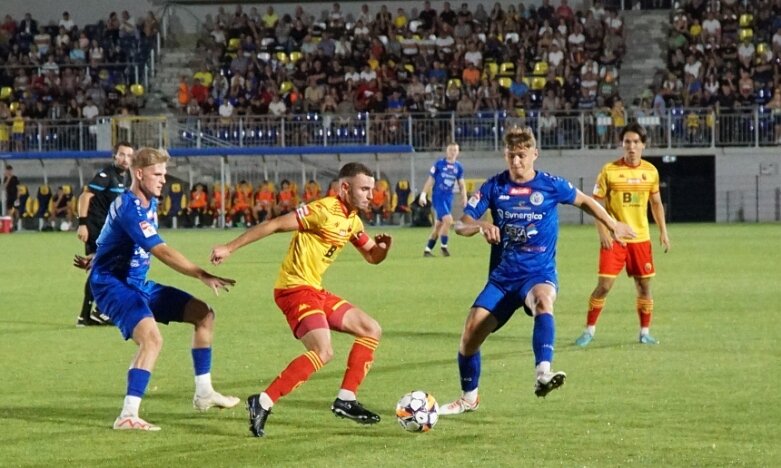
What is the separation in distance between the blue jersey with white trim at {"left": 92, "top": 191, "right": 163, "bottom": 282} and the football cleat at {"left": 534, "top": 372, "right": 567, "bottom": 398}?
96.5 inches

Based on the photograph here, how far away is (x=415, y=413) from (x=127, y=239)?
2165 millimetres

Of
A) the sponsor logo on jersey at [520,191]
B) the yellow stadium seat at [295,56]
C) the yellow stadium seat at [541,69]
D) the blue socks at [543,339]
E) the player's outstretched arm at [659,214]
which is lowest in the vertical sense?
the blue socks at [543,339]

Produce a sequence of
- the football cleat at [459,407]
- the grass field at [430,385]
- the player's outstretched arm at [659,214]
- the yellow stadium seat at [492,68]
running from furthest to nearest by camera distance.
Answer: the yellow stadium seat at [492,68] < the player's outstretched arm at [659,214] < the football cleat at [459,407] < the grass field at [430,385]

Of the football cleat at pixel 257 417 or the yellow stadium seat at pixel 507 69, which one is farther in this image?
the yellow stadium seat at pixel 507 69

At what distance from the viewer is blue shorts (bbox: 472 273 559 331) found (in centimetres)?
855

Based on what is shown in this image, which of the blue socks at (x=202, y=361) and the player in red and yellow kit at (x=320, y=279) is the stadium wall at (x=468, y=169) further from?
the player in red and yellow kit at (x=320, y=279)

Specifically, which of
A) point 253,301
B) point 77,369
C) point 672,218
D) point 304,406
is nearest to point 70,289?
point 253,301

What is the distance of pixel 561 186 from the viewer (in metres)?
8.84

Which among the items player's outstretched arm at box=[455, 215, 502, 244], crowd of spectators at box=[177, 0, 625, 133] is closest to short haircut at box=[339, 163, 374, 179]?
player's outstretched arm at box=[455, 215, 502, 244]

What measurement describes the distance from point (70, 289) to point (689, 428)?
12.9 metres

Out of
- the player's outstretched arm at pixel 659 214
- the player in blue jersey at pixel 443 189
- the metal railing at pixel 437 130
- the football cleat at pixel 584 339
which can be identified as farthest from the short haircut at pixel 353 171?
the metal railing at pixel 437 130

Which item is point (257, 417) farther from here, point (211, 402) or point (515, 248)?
point (515, 248)

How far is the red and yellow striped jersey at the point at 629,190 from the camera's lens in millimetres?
12570

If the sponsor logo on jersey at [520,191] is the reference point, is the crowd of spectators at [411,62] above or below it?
above
